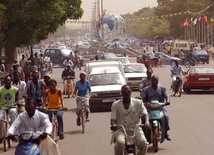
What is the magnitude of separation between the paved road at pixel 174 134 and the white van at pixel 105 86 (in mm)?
753

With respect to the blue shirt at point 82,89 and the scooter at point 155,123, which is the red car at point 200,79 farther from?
the scooter at point 155,123

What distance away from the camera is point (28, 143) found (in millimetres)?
10180

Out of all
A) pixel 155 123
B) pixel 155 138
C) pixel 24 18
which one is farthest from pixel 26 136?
pixel 24 18

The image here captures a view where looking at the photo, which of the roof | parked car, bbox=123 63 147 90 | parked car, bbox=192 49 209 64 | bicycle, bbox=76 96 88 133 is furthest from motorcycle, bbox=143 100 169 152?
parked car, bbox=192 49 209 64

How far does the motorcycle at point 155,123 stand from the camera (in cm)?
1534

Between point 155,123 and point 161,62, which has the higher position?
point 155,123

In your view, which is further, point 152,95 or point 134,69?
point 134,69

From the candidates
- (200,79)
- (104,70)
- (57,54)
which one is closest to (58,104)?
(104,70)

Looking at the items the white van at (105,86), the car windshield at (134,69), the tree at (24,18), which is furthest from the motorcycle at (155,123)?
the car windshield at (134,69)

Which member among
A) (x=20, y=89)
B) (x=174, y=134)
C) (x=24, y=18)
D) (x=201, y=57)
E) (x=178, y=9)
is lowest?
(x=174, y=134)

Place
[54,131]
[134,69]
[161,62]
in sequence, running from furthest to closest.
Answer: [161,62] → [134,69] → [54,131]

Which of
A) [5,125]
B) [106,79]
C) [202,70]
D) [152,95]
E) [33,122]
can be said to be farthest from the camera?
[202,70]

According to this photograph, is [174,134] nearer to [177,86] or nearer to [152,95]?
[152,95]

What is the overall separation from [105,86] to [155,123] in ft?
40.1
